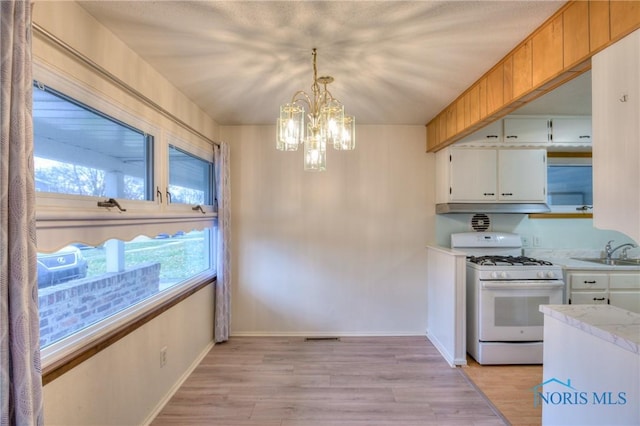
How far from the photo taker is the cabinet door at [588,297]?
2.84 metres

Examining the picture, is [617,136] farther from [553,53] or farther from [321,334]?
[321,334]

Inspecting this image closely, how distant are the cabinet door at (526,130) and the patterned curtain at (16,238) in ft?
12.1

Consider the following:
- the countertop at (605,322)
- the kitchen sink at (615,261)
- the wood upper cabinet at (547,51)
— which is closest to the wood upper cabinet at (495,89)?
the wood upper cabinet at (547,51)

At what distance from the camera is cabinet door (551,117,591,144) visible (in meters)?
3.12

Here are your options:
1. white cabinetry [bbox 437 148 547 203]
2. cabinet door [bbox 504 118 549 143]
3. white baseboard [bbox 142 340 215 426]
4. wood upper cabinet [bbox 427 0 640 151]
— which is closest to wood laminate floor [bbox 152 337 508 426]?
white baseboard [bbox 142 340 215 426]

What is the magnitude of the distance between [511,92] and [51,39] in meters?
2.49

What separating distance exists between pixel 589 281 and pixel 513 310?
0.80m

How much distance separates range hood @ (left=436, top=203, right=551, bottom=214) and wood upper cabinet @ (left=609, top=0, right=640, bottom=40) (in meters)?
2.12

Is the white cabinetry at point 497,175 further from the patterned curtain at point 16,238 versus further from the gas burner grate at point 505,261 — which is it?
the patterned curtain at point 16,238

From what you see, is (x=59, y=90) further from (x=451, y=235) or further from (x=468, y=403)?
(x=451, y=235)

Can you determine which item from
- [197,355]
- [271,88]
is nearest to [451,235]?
[271,88]

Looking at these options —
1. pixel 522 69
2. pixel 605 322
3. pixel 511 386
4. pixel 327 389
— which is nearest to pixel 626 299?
pixel 511 386

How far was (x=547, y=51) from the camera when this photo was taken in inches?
62.6

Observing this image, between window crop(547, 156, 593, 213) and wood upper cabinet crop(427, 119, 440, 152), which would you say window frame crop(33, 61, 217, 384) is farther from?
window crop(547, 156, 593, 213)
